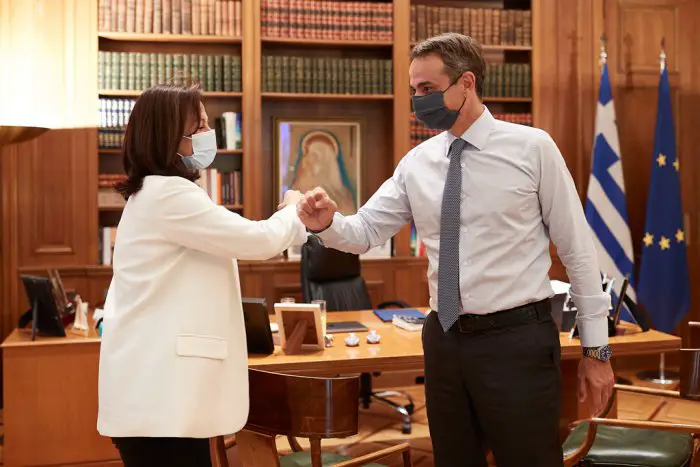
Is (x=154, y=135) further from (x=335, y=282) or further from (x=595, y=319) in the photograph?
(x=335, y=282)

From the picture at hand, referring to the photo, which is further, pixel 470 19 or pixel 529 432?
pixel 470 19

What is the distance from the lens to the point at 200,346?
73.8 inches

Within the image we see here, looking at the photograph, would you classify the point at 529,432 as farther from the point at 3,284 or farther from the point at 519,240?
the point at 3,284

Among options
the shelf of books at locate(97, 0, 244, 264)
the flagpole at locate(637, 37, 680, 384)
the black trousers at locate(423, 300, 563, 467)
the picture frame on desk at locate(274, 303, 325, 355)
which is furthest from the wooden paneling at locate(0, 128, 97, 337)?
the flagpole at locate(637, 37, 680, 384)

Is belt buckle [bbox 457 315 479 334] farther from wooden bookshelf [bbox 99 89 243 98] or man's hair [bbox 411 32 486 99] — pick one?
wooden bookshelf [bbox 99 89 243 98]

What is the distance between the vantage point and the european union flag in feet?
18.7

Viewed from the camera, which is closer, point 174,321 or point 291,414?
point 174,321

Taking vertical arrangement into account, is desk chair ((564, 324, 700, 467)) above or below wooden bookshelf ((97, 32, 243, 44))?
below

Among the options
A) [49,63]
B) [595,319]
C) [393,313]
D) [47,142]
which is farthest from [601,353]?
[49,63]

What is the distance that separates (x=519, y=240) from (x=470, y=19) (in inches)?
161

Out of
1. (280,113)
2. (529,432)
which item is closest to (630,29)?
(280,113)

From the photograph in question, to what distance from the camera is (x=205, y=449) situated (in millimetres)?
1953

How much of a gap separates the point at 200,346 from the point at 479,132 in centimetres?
90

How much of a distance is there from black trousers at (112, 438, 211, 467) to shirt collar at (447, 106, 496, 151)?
3.43ft
